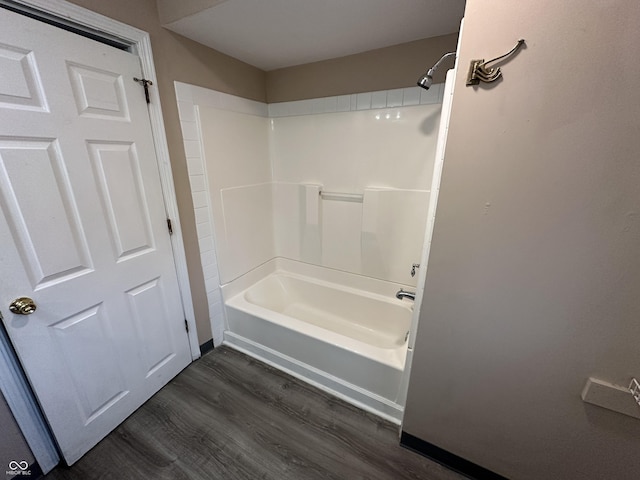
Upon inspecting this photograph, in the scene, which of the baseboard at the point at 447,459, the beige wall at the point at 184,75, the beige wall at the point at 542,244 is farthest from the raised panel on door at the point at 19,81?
the baseboard at the point at 447,459

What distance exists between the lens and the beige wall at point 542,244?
70 cm

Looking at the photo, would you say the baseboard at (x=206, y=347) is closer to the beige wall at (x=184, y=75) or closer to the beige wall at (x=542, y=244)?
the beige wall at (x=184, y=75)

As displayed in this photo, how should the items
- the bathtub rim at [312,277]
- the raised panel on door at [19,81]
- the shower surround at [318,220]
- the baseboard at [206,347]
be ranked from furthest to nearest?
the bathtub rim at [312,277] → the baseboard at [206,347] → the shower surround at [318,220] → the raised panel on door at [19,81]

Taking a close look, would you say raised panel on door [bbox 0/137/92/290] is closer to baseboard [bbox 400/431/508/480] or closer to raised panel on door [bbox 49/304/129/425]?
raised panel on door [bbox 49/304/129/425]

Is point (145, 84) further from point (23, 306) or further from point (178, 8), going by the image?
point (23, 306)

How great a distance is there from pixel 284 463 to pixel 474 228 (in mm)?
1423

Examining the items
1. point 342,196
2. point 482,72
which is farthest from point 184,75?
point 482,72

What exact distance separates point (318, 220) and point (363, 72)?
1.15 m

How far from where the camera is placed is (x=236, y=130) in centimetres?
188

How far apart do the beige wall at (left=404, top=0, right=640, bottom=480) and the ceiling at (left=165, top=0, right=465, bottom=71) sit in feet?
2.14

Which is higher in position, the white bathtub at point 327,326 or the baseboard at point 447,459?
the white bathtub at point 327,326

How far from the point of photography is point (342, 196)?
2.06 m

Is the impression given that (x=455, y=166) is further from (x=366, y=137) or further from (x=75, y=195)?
(x=75, y=195)

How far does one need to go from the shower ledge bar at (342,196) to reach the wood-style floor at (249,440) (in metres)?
1.40
